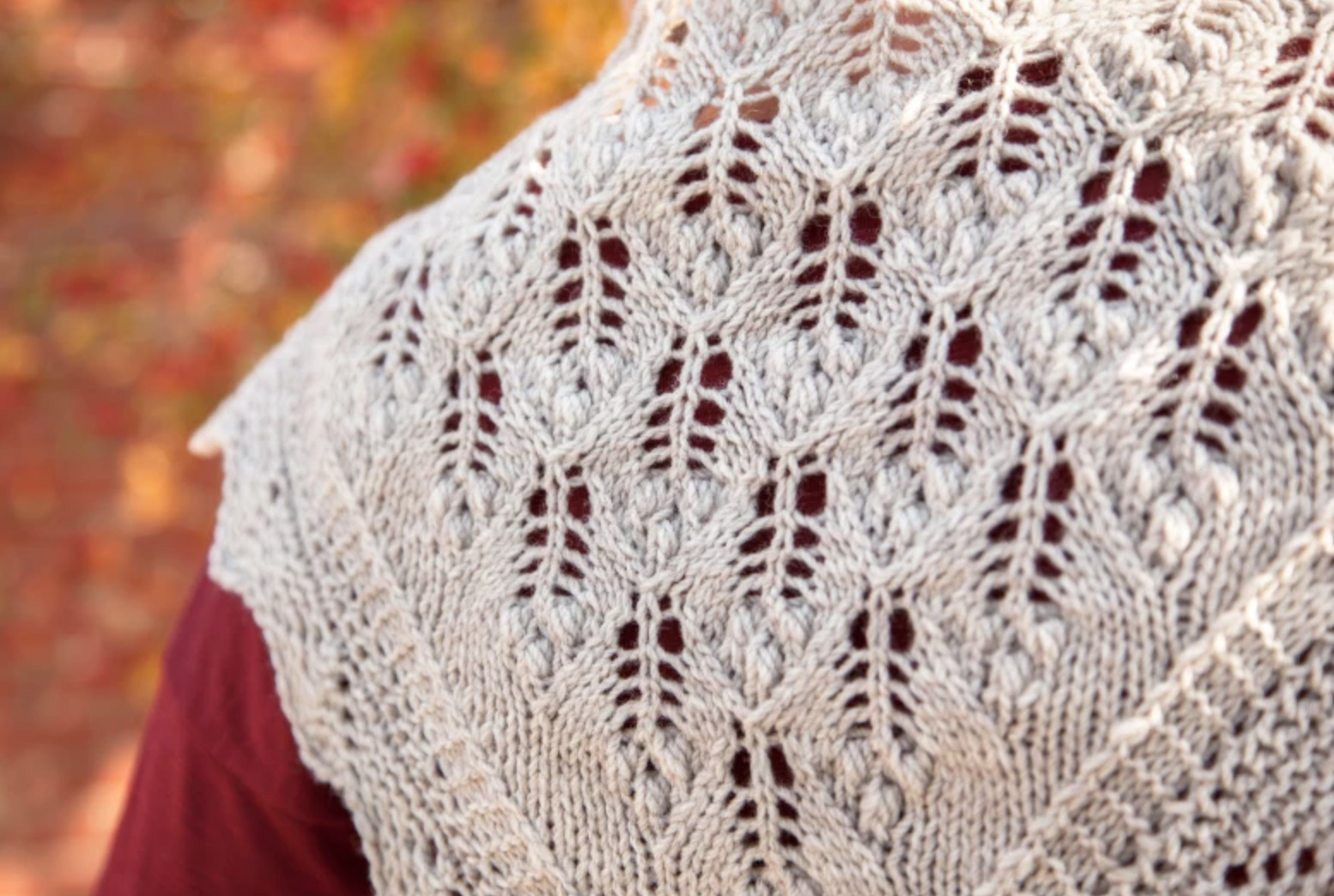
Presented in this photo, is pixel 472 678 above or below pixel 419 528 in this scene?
below

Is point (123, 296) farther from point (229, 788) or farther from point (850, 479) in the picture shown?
point (850, 479)

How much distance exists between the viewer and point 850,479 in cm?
69

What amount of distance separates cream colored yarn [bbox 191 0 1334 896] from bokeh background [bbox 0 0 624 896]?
164 centimetres

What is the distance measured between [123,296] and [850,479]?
7.36 ft

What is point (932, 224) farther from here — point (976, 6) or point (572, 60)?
point (572, 60)

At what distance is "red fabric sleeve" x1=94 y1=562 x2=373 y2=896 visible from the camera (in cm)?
82

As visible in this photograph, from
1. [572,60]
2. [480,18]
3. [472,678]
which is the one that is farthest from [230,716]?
[480,18]

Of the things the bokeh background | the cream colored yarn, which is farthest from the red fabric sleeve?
the bokeh background

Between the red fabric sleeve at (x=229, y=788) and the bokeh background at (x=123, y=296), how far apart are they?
1.58m

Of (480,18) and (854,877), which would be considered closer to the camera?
(854,877)

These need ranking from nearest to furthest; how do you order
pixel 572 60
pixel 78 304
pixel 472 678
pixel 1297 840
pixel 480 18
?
pixel 1297 840
pixel 472 678
pixel 572 60
pixel 480 18
pixel 78 304

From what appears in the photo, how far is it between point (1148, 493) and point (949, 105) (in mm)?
263

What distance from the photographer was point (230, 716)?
0.83m

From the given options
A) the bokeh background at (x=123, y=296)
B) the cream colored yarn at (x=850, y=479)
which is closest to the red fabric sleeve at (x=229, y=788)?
the cream colored yarn at (x=850, y=479)
